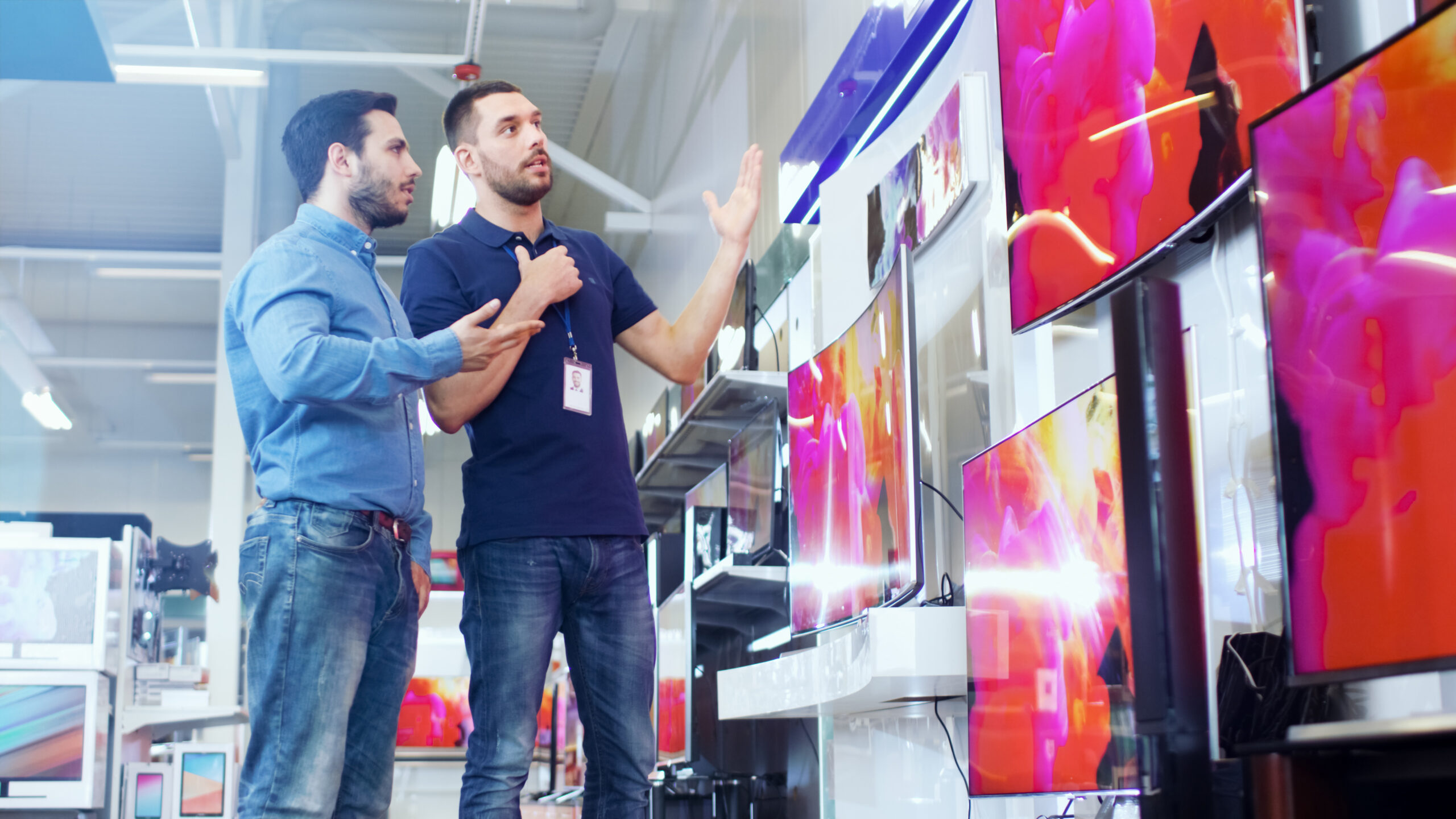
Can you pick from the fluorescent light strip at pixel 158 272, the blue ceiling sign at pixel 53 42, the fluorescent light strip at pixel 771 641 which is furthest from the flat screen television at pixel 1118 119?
the fluorescent light strip at pixel 158 272

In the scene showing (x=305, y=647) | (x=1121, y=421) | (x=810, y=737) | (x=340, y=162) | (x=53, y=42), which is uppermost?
(x=53, y=42)

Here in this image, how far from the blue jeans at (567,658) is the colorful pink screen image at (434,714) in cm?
817

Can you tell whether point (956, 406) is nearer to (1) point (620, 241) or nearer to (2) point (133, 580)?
(2) point (133, 580)

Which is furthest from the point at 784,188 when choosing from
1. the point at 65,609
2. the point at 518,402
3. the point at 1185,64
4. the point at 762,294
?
the point at 65,609

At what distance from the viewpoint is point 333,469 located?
5.83 feet

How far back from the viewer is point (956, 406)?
8.78 feet

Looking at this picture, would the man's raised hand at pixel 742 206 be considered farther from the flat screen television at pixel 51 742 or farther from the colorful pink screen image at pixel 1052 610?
the flat screen television at pixel 51 742

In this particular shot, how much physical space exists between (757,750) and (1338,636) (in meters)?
3.24

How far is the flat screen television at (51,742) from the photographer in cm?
393

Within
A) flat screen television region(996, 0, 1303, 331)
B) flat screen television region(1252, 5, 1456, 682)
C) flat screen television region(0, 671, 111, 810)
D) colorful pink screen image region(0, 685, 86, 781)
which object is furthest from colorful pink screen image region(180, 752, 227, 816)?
flat screen television region(1252, 5, 1456, 682)

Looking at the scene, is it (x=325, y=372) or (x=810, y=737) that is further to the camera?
(x=810, y=737)

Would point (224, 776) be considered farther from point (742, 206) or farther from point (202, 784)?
point (742, 206)

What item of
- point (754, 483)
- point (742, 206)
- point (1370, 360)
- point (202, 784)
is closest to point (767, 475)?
point (754, 483)

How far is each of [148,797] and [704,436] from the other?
2353 millimetres
